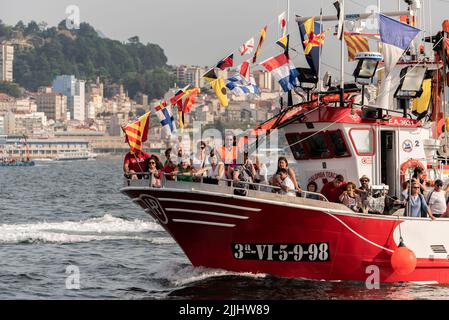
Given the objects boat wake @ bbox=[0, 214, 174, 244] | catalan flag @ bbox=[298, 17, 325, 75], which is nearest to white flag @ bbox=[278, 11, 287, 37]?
catalan flag @ bbox=[298, 17, 325, 75]

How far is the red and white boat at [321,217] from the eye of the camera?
83.6 ft

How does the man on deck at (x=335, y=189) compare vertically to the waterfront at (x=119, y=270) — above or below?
above

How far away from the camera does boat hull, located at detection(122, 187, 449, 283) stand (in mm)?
25453

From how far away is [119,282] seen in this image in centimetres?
2964

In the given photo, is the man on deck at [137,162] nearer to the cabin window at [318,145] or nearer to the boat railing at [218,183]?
the boat railing at [218,183]

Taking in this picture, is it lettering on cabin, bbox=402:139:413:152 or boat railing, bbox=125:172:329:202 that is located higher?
lettering on cabin, bbox=402:139:413:152

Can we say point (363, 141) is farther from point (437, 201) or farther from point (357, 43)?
point (357, 43)

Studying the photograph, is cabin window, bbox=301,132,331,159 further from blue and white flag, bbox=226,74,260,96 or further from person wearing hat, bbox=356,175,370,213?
blue and white flag, bbox=226,74,260,96

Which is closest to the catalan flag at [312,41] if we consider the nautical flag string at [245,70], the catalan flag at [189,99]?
the nautical flag string at [245,70]

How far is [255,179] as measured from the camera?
89.8ft

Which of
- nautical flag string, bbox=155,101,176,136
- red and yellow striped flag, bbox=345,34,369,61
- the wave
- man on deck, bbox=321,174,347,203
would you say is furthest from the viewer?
A: red and yellow striped flag, bbox=345,34,369,61

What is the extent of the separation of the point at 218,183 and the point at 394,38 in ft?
17.7

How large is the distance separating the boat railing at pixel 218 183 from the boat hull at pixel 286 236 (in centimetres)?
19
